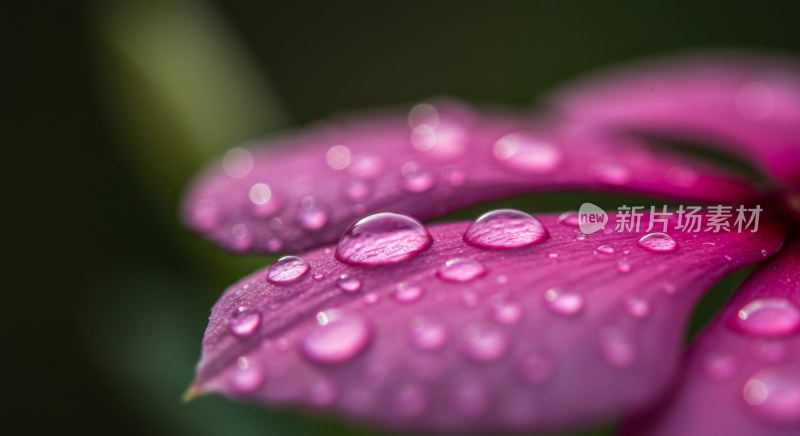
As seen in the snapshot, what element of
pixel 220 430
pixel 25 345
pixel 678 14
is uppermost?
pixel 678 14

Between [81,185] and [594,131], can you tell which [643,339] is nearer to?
[594,131]

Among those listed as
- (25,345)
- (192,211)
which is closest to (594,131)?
(192,211)

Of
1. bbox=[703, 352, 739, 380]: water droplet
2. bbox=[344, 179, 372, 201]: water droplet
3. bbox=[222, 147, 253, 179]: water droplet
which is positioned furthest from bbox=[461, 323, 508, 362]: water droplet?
bbox=[222, 147, 253, 179]: water droplet

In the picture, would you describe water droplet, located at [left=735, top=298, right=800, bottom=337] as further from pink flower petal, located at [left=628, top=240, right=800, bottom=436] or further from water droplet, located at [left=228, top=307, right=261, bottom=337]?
water droplet, located at [left=228, top=307, right=261, bottom=337]

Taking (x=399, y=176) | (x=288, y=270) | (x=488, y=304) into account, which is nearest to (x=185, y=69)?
(x=399, y=176)

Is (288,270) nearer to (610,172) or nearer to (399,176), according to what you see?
(399,176)

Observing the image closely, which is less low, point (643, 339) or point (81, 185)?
point (643, 339)

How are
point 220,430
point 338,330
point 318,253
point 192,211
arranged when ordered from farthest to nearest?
point 220,430 < point 192,211 < point 318,253 < point 338,330
